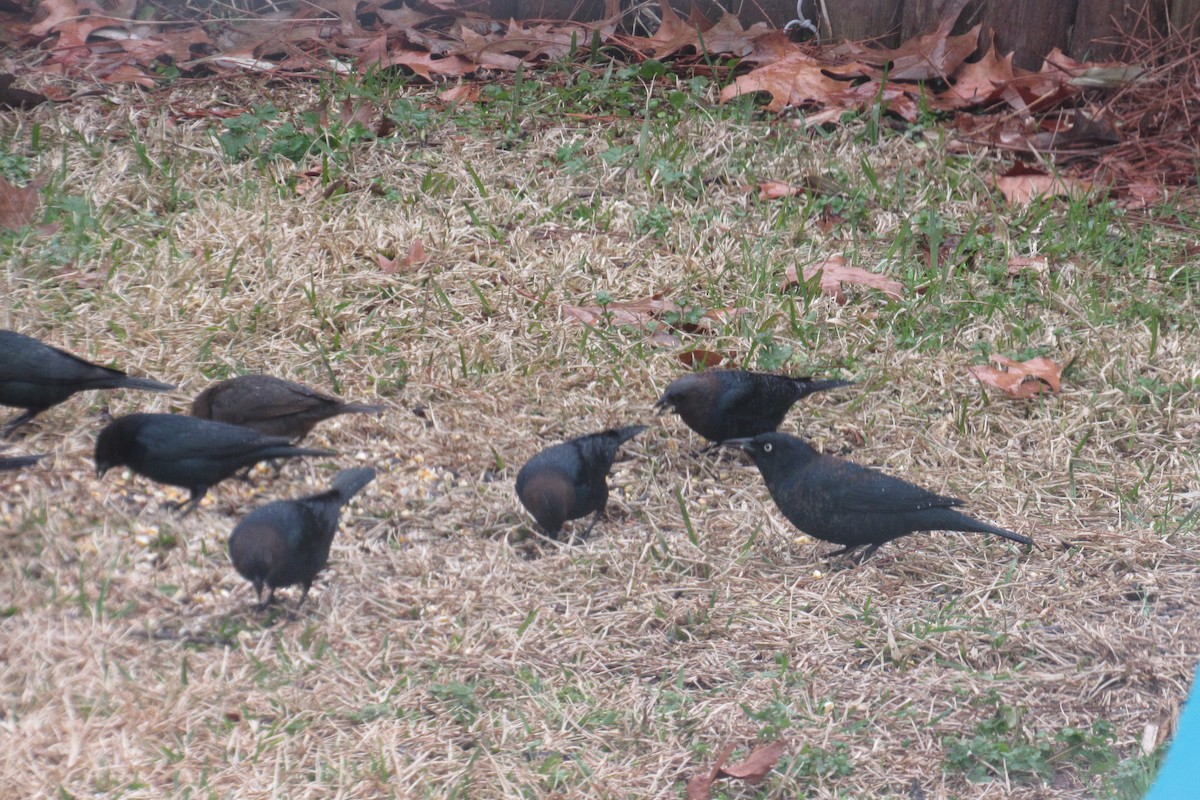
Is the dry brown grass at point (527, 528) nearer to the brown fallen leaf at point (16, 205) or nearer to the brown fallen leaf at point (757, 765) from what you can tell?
the brown fallen leaf at point (757, 765)

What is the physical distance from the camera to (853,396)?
188 inches

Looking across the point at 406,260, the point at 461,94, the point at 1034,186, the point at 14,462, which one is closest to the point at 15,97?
the point at 461,94

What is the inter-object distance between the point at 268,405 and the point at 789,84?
3.69 m

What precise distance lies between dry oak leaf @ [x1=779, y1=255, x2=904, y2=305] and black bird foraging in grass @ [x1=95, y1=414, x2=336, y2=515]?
7.95ft

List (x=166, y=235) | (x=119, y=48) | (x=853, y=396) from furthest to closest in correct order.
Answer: (x=119, y=48), (x=166, y=235), (x=853, y=396)

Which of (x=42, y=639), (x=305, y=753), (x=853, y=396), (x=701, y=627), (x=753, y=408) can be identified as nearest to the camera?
(x=305, y=753)

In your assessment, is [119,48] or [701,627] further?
[119,48]

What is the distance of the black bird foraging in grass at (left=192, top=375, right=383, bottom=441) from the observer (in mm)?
4129

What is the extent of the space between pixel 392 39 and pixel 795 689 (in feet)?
16.2

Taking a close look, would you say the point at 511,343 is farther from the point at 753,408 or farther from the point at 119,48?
the point at 119,48

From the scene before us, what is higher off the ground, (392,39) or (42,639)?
(392,39)

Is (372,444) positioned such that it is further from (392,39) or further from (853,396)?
(392,39)

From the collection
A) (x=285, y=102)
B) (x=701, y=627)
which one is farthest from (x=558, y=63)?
(x=701, y=627)

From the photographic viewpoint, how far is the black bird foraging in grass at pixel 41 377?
4.01 meters
